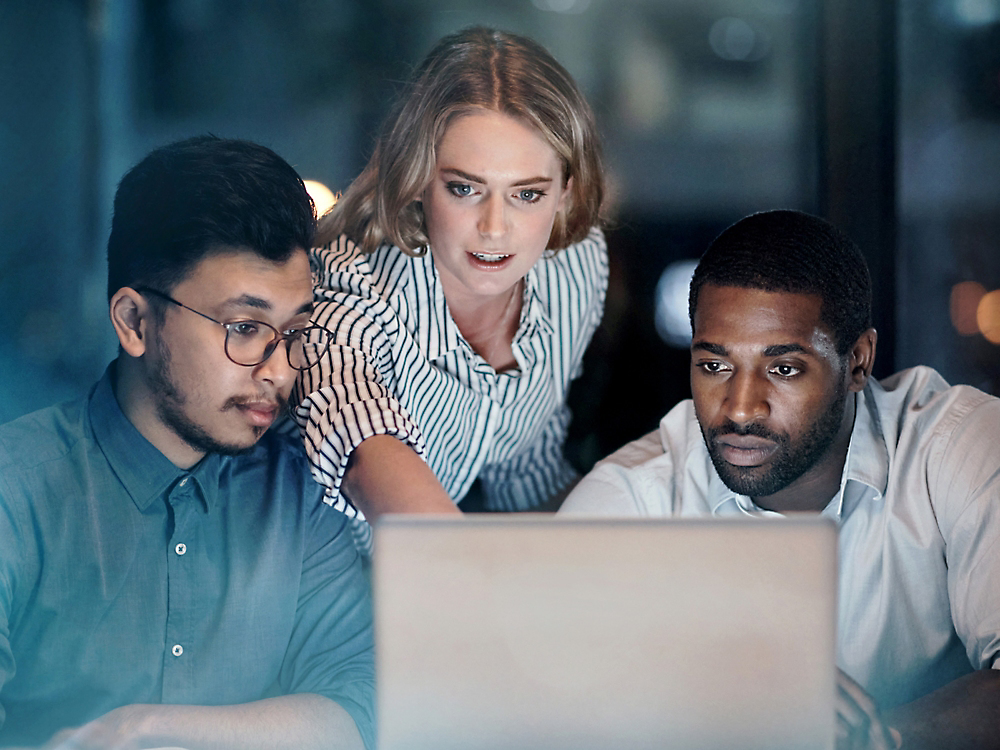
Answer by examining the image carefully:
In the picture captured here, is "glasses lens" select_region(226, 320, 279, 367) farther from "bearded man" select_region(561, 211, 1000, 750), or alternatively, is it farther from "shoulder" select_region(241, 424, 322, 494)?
"bearded man" select_region(561, 211, 1000, 750)

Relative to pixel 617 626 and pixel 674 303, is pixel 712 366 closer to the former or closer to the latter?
pixel 674 303

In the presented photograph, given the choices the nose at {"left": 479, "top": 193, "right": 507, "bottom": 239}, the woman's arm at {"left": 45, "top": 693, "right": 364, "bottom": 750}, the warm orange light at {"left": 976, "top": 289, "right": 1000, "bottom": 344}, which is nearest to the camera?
the woman's arm at {"left": 45, "top": 693, "right": 364, "bottom": 750}

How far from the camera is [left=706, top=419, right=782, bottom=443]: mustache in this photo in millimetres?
1699

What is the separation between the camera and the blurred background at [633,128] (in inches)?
69.6

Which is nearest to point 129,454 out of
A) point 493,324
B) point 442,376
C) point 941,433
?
point 442,376

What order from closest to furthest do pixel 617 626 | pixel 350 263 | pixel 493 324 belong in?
1. pixel 617 626
2. pixel 350 263
3. pixel 493 324

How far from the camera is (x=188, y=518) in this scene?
162cm

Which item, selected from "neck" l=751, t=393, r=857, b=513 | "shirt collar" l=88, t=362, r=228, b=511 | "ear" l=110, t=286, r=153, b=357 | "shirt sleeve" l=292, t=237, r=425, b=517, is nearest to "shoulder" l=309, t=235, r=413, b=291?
"shirt sleeve" l=292, t=237, r=425, b=517

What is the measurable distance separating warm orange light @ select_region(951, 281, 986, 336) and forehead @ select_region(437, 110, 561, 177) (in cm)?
107

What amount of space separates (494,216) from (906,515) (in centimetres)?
101

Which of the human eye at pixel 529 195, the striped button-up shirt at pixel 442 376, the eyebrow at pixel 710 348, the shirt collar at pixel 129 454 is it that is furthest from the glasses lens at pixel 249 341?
the eyebrow at pixel 710 348

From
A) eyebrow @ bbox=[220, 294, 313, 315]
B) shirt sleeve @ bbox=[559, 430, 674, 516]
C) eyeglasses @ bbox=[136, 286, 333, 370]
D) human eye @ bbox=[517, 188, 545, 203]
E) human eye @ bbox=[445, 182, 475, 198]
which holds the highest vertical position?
human eye @ bbox=[445, 182, 475, 198]

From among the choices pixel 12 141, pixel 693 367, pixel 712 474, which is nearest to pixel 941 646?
pixel 712 474

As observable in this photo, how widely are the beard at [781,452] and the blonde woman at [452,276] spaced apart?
0.41 m
